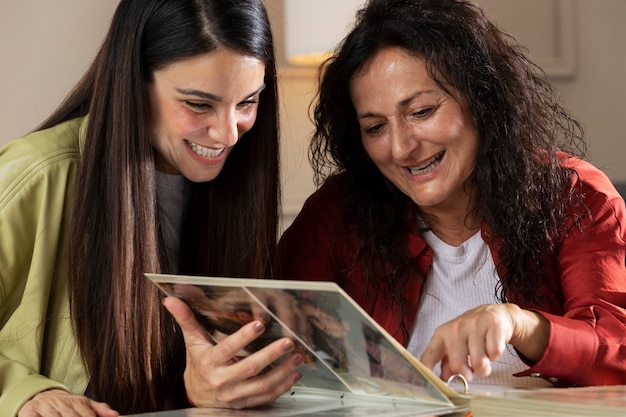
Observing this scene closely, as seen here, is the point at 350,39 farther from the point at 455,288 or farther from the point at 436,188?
the point at 455,288

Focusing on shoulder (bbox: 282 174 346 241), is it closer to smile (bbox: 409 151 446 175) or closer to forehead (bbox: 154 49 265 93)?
smile (bbox: 409 151 446 175)

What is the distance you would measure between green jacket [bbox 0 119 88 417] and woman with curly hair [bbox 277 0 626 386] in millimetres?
426

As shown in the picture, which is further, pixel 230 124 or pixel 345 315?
pixel 230 124

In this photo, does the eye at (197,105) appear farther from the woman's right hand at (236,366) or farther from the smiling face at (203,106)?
the woman's right hand at (236,366)

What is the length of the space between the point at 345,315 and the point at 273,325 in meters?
0.15

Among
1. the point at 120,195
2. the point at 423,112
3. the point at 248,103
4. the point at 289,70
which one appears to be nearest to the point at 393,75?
the point at 423,112

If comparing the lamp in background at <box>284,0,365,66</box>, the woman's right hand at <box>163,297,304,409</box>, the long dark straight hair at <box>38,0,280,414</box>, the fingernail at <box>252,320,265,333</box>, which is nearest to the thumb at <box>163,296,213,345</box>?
the woman's right hand at <box>163,297,304,409</box>

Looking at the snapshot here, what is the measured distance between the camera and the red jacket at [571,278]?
1271 millimetres

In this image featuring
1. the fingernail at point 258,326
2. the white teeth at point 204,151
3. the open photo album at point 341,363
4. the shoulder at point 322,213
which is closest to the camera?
the open photo album at point 341,363

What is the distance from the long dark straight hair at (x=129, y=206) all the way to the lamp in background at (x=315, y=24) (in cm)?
72

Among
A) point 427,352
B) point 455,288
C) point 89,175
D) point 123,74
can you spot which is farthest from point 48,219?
point 455,288

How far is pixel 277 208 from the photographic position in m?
1.53

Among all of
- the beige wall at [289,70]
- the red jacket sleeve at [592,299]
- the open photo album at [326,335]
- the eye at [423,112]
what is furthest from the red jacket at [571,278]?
the beige wall at [289,70]

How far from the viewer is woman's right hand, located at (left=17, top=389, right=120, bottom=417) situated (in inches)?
43.7
